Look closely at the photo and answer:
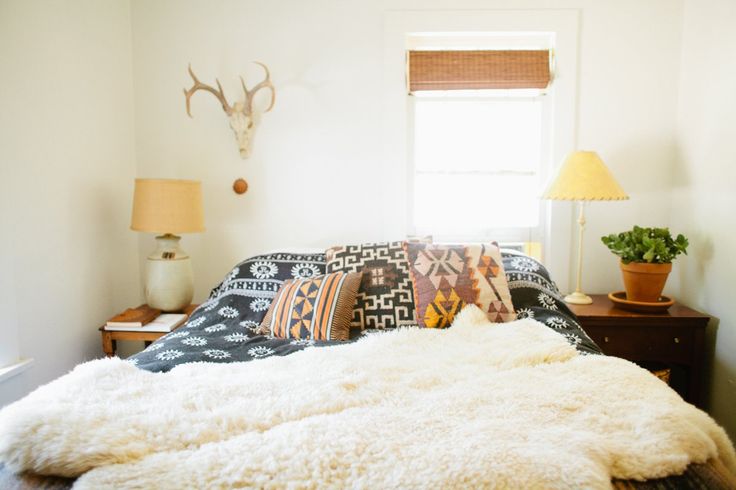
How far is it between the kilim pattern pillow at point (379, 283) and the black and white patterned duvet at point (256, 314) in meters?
0.08

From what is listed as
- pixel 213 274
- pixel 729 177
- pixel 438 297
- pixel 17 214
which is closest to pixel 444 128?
pixel 438 297

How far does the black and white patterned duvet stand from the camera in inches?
66.8

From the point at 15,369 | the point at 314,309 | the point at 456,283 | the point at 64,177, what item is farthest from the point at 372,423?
the point at 64,177

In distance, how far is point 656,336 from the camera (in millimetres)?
2350

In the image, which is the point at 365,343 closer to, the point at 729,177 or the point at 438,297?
the point at 438,297

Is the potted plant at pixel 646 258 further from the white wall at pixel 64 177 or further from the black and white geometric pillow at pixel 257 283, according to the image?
the white wall at pixel 64 177

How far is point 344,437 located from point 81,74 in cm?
231

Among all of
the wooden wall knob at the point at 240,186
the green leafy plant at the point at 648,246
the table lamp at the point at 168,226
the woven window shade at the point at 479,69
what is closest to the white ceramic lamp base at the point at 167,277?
the table lamp at the point at 168,226

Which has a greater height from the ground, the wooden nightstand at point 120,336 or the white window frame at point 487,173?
the white window frame at point 487,173

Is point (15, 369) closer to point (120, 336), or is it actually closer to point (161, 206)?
point (120, 336)

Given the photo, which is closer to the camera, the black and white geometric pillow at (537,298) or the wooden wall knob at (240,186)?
the black and white geometric pillow at (537,298)

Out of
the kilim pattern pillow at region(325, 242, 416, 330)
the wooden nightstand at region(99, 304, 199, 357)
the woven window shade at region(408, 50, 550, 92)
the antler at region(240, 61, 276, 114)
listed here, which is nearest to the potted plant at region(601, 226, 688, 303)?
the woven window shade at region(408, 50, 550, 92)

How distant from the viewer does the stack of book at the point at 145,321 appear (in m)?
2.36

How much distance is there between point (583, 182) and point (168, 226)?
2019 millimetres
